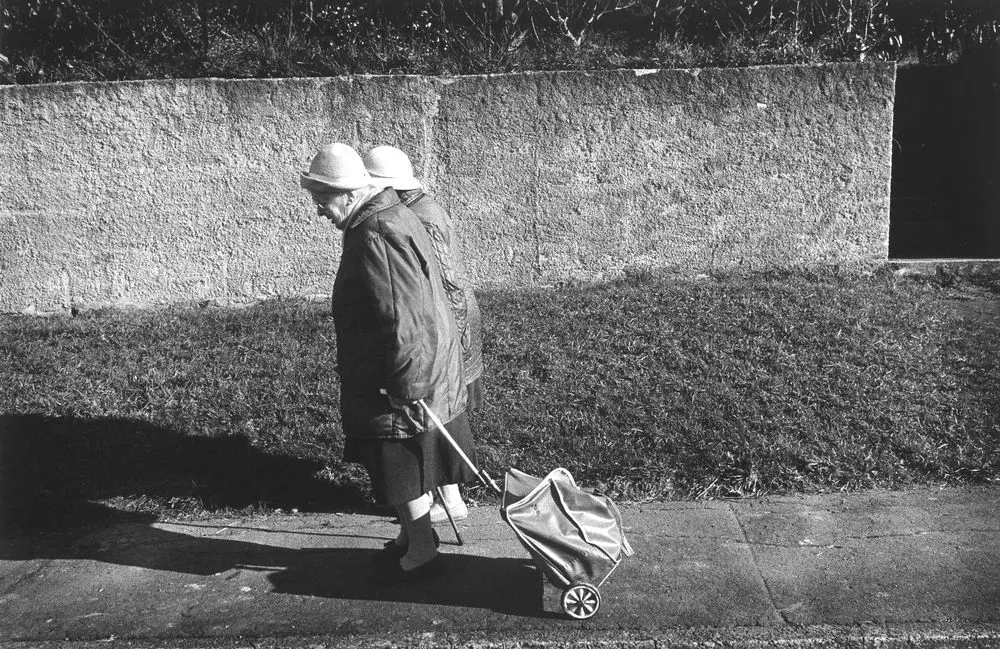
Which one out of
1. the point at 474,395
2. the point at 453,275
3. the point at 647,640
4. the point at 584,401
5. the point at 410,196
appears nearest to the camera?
the point at 647,640

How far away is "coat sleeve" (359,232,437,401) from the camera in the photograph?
3.54 meters

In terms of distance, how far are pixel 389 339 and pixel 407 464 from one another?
1.86 feet

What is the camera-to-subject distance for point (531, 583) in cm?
395

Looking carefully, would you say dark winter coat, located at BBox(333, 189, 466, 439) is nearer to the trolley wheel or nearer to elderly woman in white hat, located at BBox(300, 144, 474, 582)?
elderly woman in white hat, located at BBox(300, 144, 474, 582)

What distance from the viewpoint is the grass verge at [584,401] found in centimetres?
486

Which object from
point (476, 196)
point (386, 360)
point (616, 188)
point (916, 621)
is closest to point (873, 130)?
point (616, 188)

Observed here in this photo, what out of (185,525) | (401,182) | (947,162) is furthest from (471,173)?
(947,162)

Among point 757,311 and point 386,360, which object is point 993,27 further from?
point 386,360

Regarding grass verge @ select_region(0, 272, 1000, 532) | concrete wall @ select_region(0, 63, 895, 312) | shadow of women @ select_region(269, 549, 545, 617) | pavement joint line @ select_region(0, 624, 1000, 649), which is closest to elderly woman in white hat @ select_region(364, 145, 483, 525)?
shadow of women @ select_region(269, 549, 545, 617)

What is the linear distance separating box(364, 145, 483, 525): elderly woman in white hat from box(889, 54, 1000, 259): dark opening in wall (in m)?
5.54

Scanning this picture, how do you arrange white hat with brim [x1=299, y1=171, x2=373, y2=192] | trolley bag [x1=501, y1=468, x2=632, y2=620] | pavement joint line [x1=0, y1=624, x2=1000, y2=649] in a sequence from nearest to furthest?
pavement joint line [x1=0, y1=624, x2=1000, y2=649], trolley bag [x1=501, y1=468, x2=632, y2=620], white hat with brim [x1=299, y1=171, x2=373, y2=192]

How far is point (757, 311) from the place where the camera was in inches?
259

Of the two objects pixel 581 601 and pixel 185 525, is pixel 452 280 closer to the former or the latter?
pixel 581 601

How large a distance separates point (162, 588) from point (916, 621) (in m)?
3.06
